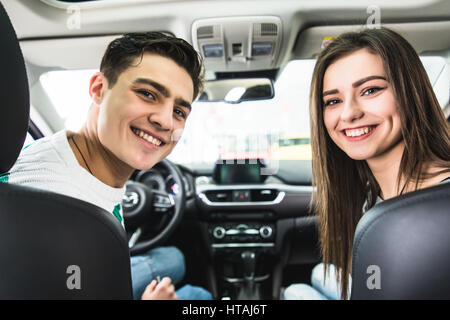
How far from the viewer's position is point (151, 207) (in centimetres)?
143

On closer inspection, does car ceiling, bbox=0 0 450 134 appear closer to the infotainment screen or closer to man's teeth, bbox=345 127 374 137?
man's teeth, bbox=345 127 374 137

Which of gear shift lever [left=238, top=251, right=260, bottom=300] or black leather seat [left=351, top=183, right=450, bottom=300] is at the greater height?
black leather seat [left=351, top=183, right=450, bottom=300]

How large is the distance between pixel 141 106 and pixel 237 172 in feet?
3.07

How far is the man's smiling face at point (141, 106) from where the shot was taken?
0.70 meters

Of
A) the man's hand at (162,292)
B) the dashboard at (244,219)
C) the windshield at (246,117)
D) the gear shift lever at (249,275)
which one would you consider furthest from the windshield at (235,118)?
the gear shift lever at (249,275)

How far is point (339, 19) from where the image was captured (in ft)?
2.81

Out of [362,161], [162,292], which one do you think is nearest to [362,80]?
[362,161]

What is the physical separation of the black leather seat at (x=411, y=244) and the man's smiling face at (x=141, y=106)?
0.51 meters

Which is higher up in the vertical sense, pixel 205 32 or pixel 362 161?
pixel 205 32

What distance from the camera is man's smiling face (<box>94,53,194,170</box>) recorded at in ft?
2.30

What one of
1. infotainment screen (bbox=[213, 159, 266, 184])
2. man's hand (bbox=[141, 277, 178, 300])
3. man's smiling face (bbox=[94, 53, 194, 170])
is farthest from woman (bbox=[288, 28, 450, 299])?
infotainment screen (bbox=[213, 159, 266, 184])

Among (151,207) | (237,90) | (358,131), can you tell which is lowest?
(151,207)

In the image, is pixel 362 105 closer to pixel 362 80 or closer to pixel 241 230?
pixel 362 80

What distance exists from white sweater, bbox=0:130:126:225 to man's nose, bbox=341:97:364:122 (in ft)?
2.01
